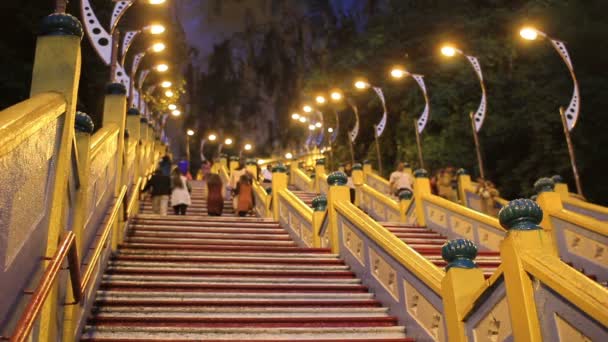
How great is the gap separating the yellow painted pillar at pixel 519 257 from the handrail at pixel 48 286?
106 inches

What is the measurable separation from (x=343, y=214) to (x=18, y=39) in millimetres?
15823

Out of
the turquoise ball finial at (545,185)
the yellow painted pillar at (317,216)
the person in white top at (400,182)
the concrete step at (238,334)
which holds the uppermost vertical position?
the person in white top at (400,182)

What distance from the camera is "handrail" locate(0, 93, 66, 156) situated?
263cm

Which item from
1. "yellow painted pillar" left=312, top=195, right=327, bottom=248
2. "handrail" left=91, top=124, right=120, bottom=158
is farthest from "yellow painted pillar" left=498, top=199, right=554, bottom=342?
"yellow painted pillar" left=312, top=195, right=327, bottom=248

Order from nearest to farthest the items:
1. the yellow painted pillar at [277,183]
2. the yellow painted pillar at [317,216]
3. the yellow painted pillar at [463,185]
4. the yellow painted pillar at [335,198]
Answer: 1. the yellow painted pillar at [335,198]
2. the yellow painted pillar at [317,216]
3. the yellow painted pillar at [277,183]
4. the yellow painted pillar at [463,185]

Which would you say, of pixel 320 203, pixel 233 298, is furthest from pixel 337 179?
pixel 233 298

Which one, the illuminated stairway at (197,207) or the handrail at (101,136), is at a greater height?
the illuminated stairway at (197,207)

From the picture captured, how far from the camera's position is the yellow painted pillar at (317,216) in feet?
29.6

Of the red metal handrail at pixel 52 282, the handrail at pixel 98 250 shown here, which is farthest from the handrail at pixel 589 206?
the red metal handrail at pixel 52 282

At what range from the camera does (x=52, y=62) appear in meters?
3.71

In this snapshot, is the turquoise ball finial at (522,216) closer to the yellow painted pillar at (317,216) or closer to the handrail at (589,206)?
the yellow painted pillar at (317,216)

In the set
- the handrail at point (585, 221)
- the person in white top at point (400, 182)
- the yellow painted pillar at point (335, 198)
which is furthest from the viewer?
the person in white top at point (400, 182)

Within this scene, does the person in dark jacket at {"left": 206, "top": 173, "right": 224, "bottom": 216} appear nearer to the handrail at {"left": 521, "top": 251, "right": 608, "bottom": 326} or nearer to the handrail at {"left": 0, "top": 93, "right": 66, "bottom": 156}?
Result: the handrail at {"left": 0, "top": 93, "right": 66, "bottom": 156}

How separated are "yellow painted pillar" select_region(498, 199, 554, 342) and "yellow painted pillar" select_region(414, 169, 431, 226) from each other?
8.05 m
